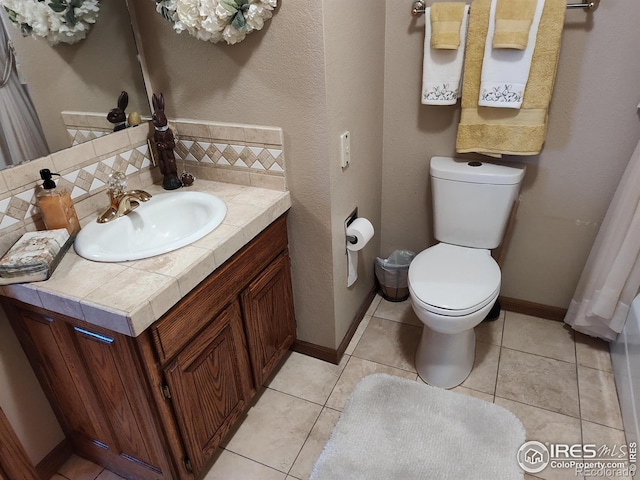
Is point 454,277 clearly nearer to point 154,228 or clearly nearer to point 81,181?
A: point 154,228

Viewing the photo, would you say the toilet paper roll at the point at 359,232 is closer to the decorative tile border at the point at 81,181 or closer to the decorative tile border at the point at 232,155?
the decorative tile border at the point at 232,155

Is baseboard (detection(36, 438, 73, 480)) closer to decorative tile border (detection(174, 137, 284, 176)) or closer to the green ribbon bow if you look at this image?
decorative tile border (detection(174, 137, 284, 176))

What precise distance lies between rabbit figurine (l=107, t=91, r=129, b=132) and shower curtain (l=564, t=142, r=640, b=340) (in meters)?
1.91

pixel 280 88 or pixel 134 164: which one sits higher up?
pixel 280 88

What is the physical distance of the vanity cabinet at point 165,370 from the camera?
1.17m

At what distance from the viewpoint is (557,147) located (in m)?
1.83

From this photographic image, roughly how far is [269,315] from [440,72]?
1209mm

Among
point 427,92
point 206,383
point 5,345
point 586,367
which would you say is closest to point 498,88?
point 427,92

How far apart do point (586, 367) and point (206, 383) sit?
1.61m

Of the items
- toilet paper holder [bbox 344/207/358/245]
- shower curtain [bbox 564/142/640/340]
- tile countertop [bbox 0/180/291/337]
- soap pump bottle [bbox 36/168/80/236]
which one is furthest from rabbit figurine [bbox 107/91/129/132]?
shower curtain [bbox 564/142/640/340]

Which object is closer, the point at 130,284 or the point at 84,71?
the point at 130,284

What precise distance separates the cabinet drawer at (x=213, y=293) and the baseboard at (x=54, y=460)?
29.8 inches

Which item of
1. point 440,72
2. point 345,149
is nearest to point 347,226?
point 345,149

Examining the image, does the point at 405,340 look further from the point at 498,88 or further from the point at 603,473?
the point at 498,88
